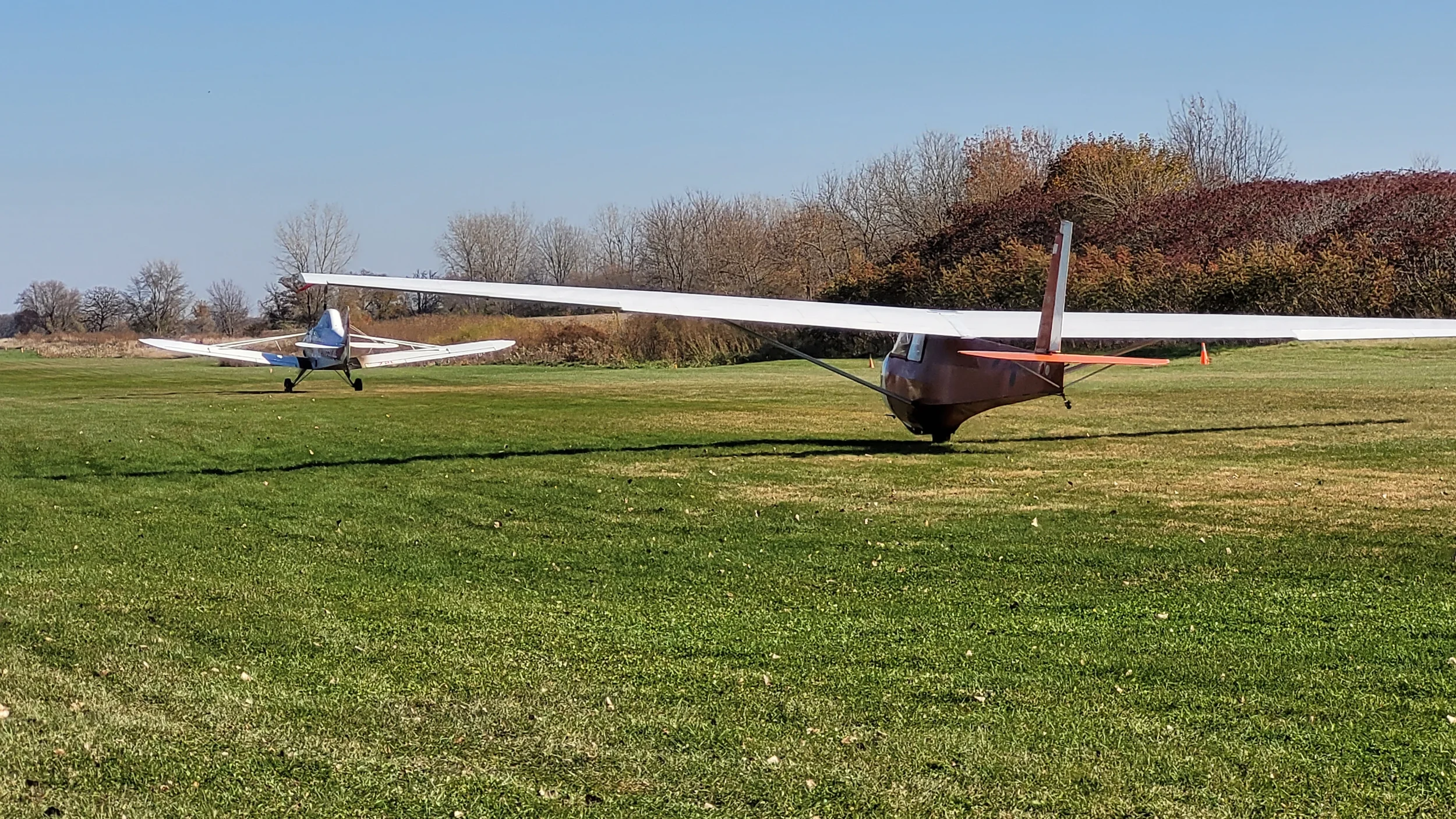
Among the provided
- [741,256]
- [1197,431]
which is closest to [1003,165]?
[741,256]

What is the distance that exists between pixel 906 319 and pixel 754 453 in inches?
87.9

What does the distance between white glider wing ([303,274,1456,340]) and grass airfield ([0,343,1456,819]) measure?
1438mm

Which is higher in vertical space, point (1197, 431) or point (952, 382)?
point (952, 382)

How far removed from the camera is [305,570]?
344 inches

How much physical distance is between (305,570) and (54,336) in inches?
3749

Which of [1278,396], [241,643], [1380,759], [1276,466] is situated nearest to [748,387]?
[1278,396]

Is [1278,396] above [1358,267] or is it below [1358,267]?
below

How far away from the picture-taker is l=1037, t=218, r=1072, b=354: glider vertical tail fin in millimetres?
13938

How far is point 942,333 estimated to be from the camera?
567 inches

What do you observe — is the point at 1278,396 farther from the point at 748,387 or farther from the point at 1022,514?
the point at 1022,514

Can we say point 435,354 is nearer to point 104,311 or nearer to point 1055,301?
point 1055,301

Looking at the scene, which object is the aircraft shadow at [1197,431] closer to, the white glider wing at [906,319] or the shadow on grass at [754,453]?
the shadow on grass at [754,453]

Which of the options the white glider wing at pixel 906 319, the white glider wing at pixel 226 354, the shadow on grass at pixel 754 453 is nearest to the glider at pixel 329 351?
the white glider wing at pixel 226 354

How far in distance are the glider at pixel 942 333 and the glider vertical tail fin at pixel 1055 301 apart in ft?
0.04
